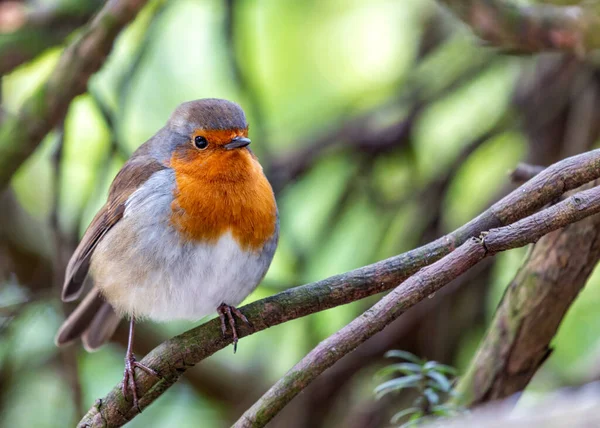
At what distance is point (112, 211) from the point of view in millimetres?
3236

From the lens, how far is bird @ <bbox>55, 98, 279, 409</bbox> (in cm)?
292

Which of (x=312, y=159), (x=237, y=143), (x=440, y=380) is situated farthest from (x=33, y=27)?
(x=440, y=380)

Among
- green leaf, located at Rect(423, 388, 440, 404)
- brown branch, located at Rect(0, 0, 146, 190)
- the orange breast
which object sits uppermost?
brown branch, located at Rect(0, 0, 146, 190)

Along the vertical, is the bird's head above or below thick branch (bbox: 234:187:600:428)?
above

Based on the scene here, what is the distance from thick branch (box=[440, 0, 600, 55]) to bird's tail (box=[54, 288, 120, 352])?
1.77m

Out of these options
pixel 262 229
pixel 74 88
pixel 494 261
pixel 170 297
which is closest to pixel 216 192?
pixel 262 229

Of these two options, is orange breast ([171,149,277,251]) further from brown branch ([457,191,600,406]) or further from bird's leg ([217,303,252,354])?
brown branch ([457,191,600,406])

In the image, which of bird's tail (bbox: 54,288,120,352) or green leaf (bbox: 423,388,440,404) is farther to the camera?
bird's tail (bbox: 54,288,120,352)

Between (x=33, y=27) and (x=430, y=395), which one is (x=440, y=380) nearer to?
(x=430, y=395)

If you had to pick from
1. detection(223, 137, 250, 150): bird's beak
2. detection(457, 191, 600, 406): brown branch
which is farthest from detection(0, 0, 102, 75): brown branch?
detection(457, 191, 600, 406): brown branch

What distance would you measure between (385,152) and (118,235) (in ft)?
6.27

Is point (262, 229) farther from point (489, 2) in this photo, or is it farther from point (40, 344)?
point (40, 344)

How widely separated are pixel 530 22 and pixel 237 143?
115 centimetres

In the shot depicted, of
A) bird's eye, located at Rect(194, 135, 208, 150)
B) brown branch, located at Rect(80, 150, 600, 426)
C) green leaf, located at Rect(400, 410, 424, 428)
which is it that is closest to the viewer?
brown branch, located at Rect(80, 150, 600, 426)
